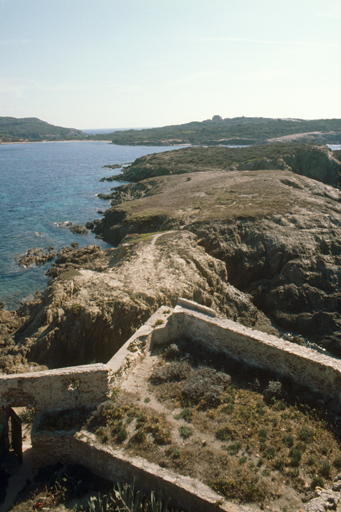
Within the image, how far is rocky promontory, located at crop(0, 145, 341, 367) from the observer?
20.0 meters

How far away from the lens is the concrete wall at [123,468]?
395 inches

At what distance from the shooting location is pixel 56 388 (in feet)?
42.7

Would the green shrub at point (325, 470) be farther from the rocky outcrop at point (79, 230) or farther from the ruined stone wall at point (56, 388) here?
the rocky outcrop at point (79, 230)

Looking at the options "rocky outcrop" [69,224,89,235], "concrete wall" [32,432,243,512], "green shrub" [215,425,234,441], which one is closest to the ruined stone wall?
"concrete wall" [32,432,243,512]

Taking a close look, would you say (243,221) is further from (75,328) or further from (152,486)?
(152,486)

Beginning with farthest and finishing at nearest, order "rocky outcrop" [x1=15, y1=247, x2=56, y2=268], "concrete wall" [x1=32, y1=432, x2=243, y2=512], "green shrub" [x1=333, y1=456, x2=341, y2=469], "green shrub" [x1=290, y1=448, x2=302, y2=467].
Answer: "rocky outcrop" [x1=15, y1=247, x2=56, y2=268] < "green shrub" [x1=290, y1=448, x2=302, y2=467] < "green shrub" [x1=333, y1=456, x2=341, y2=469] < "concrete wall" [x1=32, y1=432, x2=243, y2=512]

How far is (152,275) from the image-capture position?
78.5 feet

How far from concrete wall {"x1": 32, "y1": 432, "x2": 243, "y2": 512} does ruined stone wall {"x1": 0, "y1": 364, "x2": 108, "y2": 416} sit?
1152 millimetres

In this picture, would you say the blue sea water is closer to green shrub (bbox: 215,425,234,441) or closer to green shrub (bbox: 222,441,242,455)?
green shrub (bbox: 215,425,234,441)

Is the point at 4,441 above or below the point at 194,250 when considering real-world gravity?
below

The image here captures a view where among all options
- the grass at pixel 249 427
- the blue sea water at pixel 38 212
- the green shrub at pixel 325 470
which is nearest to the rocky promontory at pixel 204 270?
the blue sea water at pixel 38 212

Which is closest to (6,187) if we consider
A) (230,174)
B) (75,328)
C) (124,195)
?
(124,195)

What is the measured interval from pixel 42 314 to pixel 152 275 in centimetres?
722

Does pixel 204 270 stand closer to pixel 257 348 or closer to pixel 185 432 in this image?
pixel 257 348
